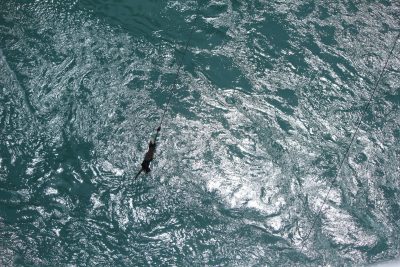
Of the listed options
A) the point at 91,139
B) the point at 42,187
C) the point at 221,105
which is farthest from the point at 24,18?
the point at 221,105

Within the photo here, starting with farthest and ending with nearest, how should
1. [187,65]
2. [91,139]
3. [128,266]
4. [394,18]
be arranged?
[394,18]
[187,65]
[91,139]
[128,266]

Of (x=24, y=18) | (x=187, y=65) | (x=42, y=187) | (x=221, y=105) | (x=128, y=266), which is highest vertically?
(x=24, y=18)

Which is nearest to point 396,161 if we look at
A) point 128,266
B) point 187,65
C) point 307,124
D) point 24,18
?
point 307,124

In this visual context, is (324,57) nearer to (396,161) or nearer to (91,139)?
(396,161)

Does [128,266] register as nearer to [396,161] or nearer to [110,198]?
[110,198]

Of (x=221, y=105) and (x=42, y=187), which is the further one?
(x=221, y=105)

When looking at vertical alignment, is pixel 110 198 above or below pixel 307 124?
below

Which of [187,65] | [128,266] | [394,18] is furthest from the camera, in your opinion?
[394,18]
